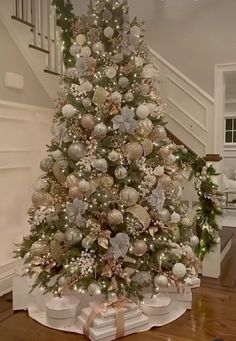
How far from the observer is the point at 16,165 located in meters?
3.18

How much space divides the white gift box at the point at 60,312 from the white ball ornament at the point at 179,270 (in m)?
0.73

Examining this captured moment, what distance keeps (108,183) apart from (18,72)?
1373mm

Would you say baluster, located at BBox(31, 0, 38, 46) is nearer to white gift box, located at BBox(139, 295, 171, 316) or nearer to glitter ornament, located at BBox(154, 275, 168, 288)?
glitter ornament, located at BBox(154, 275, 168, 288)

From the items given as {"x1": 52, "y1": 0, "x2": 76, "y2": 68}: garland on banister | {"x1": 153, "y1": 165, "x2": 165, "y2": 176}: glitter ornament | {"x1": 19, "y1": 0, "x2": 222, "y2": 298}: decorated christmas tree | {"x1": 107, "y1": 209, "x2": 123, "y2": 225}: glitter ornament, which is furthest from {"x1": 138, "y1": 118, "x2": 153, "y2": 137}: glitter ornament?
{"x1": 52, "y1": 0, "x2": 76, "y2": 68}: garland on banister

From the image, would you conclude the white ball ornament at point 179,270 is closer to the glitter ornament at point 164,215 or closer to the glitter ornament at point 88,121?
the glitter ornament at point 164,215

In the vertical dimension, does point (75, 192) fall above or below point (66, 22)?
below

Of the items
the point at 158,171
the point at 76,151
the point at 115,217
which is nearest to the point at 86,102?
the point at 76,151

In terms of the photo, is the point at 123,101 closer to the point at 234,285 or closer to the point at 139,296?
the point at 139,296

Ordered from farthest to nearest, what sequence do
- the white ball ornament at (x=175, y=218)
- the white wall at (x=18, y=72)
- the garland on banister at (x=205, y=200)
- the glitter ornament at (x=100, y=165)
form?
the garland on banister at (x=205, y=200)
the white wall at (x=18, y=72)
the white ball ornament at (x=175, y=218)
the glitter ornament at (x=100, y=165)

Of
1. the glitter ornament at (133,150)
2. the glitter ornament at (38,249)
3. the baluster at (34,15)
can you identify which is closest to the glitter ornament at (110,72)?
the glitter ornament at (133,150)

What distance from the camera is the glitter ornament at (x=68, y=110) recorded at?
101 inches

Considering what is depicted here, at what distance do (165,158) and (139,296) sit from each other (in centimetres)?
99

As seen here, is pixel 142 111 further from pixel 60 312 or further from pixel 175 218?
pixel 60 312

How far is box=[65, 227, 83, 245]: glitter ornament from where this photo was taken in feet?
8.02
